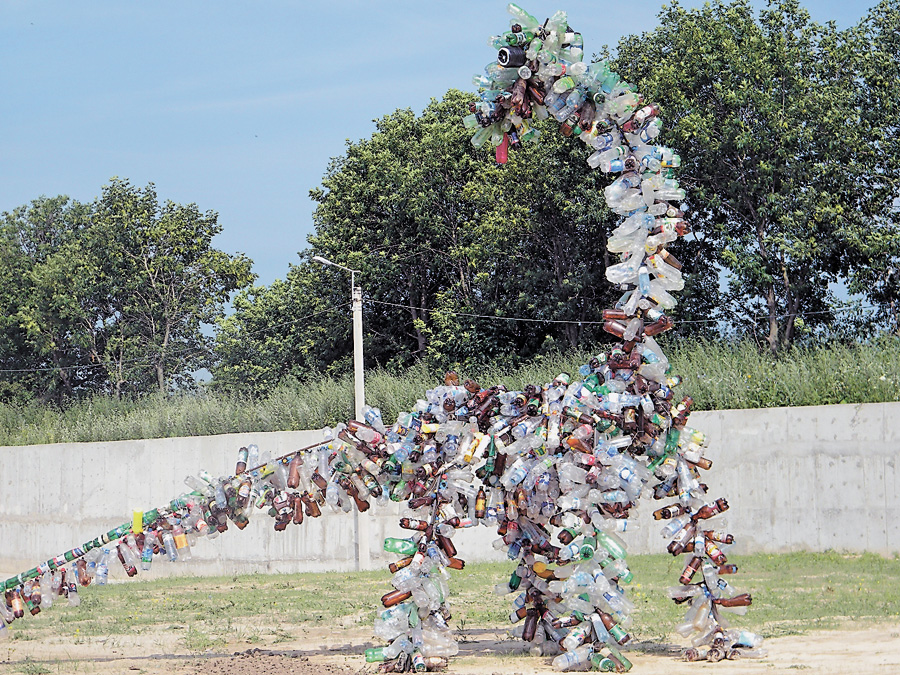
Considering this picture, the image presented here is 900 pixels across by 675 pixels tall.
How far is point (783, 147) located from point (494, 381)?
682cm

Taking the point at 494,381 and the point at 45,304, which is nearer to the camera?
the point at 494,381

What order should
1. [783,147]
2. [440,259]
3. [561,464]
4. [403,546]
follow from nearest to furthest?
[561,464], [403,546], [783,147], [440,259]

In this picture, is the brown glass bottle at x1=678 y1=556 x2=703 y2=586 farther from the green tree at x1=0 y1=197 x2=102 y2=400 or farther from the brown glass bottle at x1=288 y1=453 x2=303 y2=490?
the green tree at x1=0 y1=197 x2=102 y2=400

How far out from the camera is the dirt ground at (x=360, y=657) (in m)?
6.69

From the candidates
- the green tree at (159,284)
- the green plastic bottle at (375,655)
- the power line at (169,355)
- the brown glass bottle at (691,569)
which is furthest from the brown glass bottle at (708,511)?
the green tree at (159,284)

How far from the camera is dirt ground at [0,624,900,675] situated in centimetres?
669

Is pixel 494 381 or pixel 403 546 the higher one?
pixel 494 381

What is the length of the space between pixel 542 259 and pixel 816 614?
15.1 meters

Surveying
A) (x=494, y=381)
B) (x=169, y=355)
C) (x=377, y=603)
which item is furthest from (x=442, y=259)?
(x=377, y=603)

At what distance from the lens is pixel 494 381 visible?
65.2 ft

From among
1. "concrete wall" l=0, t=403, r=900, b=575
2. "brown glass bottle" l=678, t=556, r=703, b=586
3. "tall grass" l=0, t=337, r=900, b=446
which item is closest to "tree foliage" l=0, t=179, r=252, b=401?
"tall grass" l=0, t=337, r=900, b=446

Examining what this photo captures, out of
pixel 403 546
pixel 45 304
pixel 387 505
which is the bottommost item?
pixel 387 505

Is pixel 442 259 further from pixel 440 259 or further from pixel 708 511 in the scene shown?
pixel 708 511

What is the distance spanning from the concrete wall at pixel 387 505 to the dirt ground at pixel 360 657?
73.3 inches
